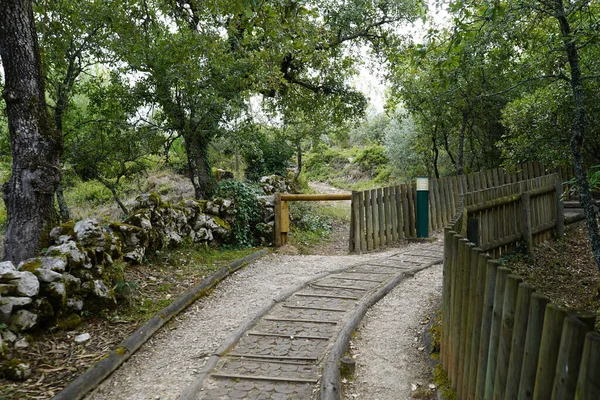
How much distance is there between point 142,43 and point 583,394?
8193 millimetres

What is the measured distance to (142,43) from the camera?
7906mm

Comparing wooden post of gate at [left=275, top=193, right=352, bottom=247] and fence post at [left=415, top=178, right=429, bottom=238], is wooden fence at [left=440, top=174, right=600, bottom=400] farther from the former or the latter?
fence post at [left=415, top=178, right=429, bottom=238]

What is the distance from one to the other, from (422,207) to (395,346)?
549 centimetres

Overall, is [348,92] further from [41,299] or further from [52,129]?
[41,299]

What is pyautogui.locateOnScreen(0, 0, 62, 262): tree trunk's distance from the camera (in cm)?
536

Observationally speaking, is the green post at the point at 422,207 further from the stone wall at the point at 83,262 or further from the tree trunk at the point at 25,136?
the tree trunk at the point at 25,136

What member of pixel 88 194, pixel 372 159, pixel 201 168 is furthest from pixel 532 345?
pixel 372 159

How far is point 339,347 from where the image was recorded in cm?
432

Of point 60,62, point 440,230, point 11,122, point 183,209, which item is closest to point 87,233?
point 11,122

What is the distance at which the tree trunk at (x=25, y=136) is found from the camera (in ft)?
17.6

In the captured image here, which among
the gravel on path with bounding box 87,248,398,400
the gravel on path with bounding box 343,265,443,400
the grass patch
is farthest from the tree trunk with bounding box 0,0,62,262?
the gravel on path with bounding box 343,265,443,400

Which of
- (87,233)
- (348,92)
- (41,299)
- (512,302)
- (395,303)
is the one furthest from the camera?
(348,92)

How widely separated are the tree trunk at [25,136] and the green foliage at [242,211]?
385 centimetres

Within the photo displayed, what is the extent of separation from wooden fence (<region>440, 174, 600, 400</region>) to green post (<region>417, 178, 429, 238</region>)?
481cm
